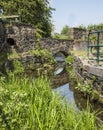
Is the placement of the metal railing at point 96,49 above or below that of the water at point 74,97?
above

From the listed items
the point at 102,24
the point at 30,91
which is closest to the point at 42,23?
the point at 102,24

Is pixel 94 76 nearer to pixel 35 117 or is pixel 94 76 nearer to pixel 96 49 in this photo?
pixel 96 49

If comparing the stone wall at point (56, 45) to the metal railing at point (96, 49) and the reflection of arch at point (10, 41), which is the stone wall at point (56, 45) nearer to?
the reflection of arch at point (10, 41)

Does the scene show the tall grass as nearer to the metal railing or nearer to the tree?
the metal railing

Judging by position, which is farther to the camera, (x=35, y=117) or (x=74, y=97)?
(x=74, y=97)

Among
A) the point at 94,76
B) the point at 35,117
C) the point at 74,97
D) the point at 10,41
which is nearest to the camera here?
the point at 35,117

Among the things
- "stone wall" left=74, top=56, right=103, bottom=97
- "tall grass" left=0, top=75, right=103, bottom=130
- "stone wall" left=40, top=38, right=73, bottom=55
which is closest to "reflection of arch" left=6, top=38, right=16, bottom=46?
"stone wall" left=40, top=38, right=73, bottom=55

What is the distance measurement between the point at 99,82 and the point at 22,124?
4.56 m

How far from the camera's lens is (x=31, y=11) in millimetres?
27031

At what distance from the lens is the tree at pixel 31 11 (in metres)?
26.4

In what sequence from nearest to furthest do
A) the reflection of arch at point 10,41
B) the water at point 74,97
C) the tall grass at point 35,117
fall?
1. the tall grass at point 35,117
2. the water at point 74,97
3. the reflection of arch at point 10,41

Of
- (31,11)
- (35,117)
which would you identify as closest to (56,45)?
(31,11)

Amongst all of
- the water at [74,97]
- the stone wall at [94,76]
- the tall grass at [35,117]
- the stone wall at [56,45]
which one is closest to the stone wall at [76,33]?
the stone wall at [56,45]

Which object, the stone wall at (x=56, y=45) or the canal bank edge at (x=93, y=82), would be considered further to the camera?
the stone wall at (x=56, y=45)
